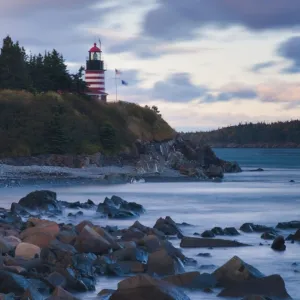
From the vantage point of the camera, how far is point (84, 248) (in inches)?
535

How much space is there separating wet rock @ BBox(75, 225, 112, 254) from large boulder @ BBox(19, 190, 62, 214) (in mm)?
10581

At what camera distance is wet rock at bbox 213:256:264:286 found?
455 inches

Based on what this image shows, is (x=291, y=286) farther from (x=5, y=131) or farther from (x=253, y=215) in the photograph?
(x=5, y=131)

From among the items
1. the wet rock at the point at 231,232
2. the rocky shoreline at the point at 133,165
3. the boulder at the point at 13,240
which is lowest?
the wet rock at the point at 231,232

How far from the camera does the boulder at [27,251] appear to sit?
12914 mm

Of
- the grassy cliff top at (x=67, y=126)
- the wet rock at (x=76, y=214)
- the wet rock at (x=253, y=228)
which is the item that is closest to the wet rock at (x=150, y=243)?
the wet rock at (x=253, y=228)

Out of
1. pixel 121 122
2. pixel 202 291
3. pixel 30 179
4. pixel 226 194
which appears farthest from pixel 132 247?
pixel 121 122

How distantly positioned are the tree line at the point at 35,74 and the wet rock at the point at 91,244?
46518 millimetres

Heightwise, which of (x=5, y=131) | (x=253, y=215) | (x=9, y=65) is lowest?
(x=253, y=215)

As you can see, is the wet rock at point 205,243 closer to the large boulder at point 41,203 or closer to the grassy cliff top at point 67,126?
the large boulder at point 41,203

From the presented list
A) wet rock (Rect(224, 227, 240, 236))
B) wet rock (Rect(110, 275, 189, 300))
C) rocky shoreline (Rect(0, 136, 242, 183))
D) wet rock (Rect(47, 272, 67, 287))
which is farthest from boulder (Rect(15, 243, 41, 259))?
rocky shoreline (Rect(0, 136, 242, 183))

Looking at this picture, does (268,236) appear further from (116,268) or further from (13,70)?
(13,70)

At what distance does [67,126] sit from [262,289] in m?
44.3

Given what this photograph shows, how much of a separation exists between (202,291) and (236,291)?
1.58ft
